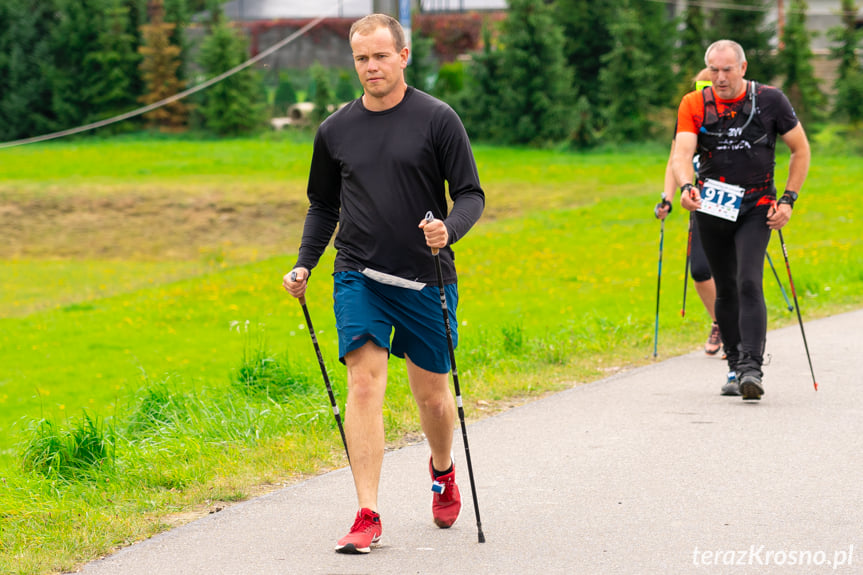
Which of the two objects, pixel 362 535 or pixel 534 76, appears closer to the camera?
pixel 362 535

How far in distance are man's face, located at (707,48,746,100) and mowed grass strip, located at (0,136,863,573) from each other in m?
2.08

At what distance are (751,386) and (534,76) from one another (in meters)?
34.7

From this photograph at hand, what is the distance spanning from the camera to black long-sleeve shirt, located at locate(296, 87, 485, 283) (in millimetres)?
5051

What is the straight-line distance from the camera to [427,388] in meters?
5.25

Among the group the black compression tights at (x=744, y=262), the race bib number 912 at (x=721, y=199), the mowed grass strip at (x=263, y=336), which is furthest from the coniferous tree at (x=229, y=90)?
the race bib number 912 at (x=721, y=199)

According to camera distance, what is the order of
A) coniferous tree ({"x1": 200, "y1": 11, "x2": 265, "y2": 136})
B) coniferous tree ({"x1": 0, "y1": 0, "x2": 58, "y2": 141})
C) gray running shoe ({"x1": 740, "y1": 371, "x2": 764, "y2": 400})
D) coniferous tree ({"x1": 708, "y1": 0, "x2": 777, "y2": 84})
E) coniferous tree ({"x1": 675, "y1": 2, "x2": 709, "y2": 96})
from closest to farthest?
gray running shoe ({"x1": 740, "y1": 371, "x2": 764, "y2": 400})
coniferous tree ({"x1": 708, "y1": 0, "x2": 777, "y2": 84})
coniferous tree ({"x1": 675, "y1": 2, "x2": 709, "y2": 96})
coniferous tree ({"x1": 200, "y1": 11, "x2": 265, "y2": 136})
coniferous tree ({"x1": 0, "y1": 0, "x2": 58, "y2": 141})

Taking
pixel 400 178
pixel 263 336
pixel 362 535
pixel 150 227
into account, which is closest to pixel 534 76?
pixel 150 227

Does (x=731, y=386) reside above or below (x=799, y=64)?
above

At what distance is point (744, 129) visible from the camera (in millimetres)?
7992

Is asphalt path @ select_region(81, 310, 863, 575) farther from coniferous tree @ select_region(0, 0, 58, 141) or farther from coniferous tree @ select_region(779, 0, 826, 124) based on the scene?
coniferous tree @ select_region(0, 0, 58, 141)

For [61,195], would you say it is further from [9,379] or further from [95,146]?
[9,379]

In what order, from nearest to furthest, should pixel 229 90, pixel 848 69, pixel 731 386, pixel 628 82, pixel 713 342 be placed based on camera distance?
pixel 731 386
pixel 713 342
pixel 848 69
pixel 628 82
pixel 229 90

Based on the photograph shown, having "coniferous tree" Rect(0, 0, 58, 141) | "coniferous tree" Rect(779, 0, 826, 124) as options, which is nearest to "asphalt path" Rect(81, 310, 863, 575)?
"coniferous tree" Rect(779, 0, 826, 124)

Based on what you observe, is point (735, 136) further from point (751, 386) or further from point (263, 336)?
point (263, 336)
